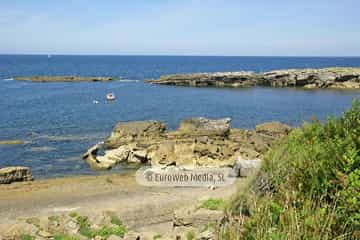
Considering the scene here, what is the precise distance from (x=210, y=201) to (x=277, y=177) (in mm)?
6374

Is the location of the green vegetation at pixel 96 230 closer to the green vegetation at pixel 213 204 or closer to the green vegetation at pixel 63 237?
the green vegetation at pixel 63 237

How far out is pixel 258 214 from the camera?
6.09 meters

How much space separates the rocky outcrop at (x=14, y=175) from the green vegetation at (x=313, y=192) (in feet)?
67.4

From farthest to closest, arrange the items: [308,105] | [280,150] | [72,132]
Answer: [308,105], [72,132], [280,150]

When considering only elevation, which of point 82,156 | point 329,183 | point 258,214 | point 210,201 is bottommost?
point 82,156

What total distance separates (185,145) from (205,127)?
471cm

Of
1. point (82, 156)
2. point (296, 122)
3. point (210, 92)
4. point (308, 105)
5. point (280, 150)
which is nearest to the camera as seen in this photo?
point (280, 150)

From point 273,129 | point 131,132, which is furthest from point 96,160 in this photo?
point 273,129

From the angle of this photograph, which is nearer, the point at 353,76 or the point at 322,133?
the point at 322,133

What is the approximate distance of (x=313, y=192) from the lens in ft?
20.7

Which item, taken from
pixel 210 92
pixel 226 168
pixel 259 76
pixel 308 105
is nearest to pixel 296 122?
pixel 308 105

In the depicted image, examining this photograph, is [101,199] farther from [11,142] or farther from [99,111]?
[99,111]

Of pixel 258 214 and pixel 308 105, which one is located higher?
pixel 258 214

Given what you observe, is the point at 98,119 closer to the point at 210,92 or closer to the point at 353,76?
the point at 210,92
